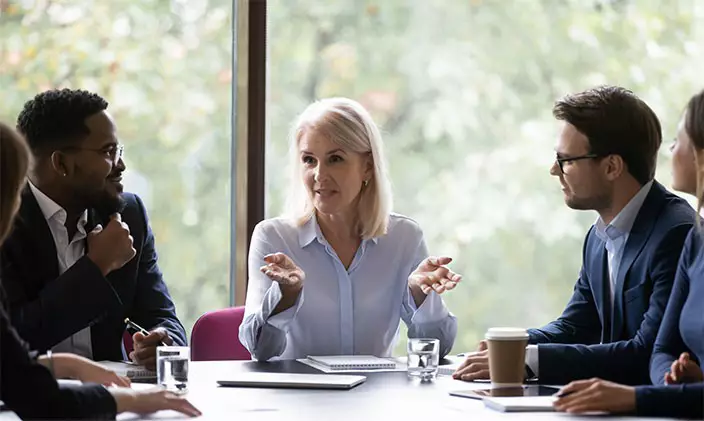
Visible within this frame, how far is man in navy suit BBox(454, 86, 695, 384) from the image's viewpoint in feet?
8.93

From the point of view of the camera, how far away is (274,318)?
2.93 m

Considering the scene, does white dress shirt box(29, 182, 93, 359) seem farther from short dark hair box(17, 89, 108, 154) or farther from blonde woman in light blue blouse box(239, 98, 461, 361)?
blonde woman in light blue blouse box(239, 98, 461, 361)

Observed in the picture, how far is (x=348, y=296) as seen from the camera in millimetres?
3184

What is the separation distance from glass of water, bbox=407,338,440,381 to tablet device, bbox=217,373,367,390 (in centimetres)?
15

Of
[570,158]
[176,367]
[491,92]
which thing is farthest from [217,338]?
[491,92]

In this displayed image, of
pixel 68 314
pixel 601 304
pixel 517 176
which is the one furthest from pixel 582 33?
pixel 68 314

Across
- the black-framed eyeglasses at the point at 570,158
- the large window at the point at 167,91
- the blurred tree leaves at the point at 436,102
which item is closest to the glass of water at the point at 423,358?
the black-framed eyeglasses at the point at 570,158

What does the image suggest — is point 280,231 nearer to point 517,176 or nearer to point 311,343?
point 311,343

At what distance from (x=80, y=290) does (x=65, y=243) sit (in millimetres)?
359

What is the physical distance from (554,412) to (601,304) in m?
1.02

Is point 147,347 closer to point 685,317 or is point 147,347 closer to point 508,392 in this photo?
point 508,392

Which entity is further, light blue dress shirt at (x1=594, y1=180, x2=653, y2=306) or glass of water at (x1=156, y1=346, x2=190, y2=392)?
light blue dress shirt at (x1=594, y1=180, x2=653, y2=306)

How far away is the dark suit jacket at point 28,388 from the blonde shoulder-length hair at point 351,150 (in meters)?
1.48

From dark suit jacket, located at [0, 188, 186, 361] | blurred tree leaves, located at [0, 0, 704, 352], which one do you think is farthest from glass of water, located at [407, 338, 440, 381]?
blurred tree leaves, located at [0, 0, 704, 352]
